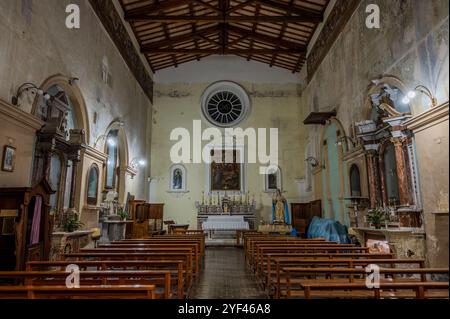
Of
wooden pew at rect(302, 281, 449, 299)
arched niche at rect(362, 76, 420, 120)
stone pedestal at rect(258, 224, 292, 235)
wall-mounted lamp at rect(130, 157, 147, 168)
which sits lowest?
wooden pew at rect(302, 281, 449, 299)

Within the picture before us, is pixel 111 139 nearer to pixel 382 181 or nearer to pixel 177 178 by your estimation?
pixel 177 178

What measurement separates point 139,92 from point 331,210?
9.84 m

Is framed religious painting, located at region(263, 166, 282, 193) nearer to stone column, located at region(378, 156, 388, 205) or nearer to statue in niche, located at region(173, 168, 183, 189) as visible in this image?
statue in niche, located at region(173, 168, 183, 189)

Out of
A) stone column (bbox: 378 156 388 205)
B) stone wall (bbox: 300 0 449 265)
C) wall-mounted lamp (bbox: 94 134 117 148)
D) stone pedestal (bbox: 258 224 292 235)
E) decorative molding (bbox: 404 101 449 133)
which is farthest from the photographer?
stone pedestal (bbox: 258 224 292 235)

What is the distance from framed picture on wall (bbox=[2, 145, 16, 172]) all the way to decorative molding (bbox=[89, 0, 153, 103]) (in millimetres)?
5944

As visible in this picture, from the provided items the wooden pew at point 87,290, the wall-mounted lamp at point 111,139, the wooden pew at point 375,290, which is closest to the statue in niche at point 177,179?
the wall-mounted lamp at point 111,139

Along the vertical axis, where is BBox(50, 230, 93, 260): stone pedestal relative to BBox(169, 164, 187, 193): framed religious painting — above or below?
below

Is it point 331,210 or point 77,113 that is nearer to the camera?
point 77,113

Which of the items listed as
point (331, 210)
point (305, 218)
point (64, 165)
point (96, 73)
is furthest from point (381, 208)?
point (96, 73)

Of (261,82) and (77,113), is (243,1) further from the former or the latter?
(77,113)

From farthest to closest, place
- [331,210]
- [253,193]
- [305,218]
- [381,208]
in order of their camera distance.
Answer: [253,193] < [305,218] < [331,210] < [381,208]

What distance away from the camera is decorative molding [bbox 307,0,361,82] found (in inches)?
419

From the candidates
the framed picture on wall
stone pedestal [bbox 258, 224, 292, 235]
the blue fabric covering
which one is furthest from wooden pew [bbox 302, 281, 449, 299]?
stone pedestal [bbox 258, 224, 292, 235]

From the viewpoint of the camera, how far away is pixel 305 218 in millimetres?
15023
